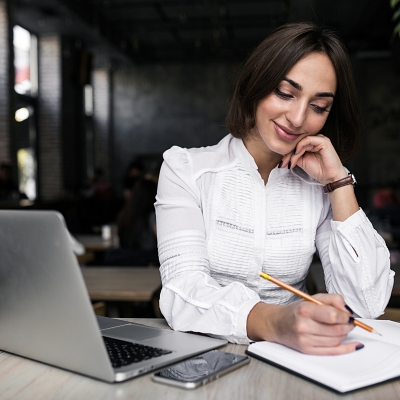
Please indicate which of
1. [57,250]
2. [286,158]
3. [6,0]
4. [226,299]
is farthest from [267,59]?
[6,0]

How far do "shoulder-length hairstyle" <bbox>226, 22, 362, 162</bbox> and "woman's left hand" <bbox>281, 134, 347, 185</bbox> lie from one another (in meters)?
0.14

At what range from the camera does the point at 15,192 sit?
7691 millimetres

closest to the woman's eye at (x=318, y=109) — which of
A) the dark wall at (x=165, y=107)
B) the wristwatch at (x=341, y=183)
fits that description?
the wristwatch at (x=341, y=183)

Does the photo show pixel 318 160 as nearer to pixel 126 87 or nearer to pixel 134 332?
pixel 134 332

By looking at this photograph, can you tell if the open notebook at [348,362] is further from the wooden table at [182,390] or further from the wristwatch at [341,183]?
the wristwatch at [341,183]

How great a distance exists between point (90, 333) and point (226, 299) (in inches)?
15.4

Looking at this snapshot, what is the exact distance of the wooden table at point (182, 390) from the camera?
81 cm

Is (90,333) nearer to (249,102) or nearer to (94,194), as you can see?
(249,102)

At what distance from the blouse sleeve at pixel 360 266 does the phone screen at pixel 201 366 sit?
1.70ft

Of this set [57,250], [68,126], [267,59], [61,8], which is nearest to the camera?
[57,250]

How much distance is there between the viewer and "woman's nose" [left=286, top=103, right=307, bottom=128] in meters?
1.37

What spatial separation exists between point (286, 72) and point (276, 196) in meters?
0.35

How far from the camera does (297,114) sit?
137cm

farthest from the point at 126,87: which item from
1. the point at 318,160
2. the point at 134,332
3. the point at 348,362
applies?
the point at 348,362
